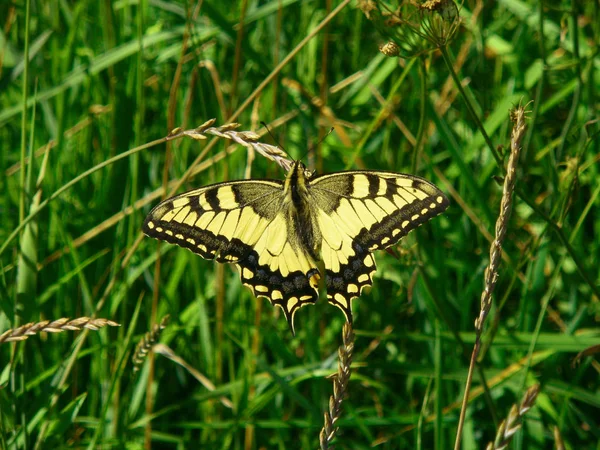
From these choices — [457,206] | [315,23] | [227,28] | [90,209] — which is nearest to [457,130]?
[457,206]

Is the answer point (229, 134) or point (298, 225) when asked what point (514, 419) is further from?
point (298, 225)

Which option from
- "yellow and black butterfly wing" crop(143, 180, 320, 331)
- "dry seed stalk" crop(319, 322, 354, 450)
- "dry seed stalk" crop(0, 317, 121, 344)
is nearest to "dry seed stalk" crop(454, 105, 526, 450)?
Answer: "dry seed stalk" crop(319, 322, 354, 450)

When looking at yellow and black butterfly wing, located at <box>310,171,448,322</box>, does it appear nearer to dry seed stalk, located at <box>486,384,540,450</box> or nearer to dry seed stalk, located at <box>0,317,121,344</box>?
dry seed stalk, located at <box>0,317,121,344</box>

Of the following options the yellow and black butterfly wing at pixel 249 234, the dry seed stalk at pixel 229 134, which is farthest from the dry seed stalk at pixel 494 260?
the yellow and black butterfly wing at pixel 249 234

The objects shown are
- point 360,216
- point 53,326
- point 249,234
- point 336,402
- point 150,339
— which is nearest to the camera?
point 336,402

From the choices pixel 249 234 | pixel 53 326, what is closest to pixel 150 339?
pixel 53 326
